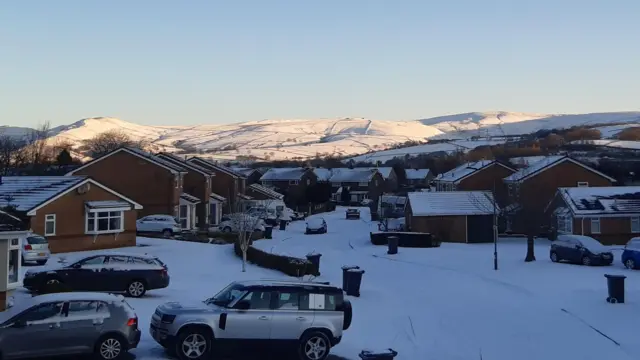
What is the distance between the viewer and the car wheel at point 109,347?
13.6 metres

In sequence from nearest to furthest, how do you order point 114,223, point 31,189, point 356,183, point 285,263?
point 285,263
point 31,189
point 114,223
point 356,183

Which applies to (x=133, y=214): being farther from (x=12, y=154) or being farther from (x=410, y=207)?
(x=12, y=154)

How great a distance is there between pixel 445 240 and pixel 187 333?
123 feet

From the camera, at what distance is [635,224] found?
43844 mm

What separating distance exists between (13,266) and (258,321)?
692 cm

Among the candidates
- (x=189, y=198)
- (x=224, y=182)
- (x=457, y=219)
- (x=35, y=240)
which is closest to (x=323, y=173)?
(x=224, y=182)

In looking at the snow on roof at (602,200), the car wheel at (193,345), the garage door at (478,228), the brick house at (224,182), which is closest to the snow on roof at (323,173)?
the brick house at (224,182)

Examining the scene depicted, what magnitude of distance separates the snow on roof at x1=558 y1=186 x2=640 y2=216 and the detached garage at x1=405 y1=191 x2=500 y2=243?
5.76 meters

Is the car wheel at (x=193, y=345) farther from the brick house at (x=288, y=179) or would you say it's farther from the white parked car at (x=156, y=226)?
the brick house at (x=288, y=179)

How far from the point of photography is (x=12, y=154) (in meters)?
101

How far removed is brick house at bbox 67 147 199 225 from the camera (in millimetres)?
50688

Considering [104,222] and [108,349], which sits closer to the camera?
[108,349]

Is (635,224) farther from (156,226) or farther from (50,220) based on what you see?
(50,220)

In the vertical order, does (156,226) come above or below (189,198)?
below
